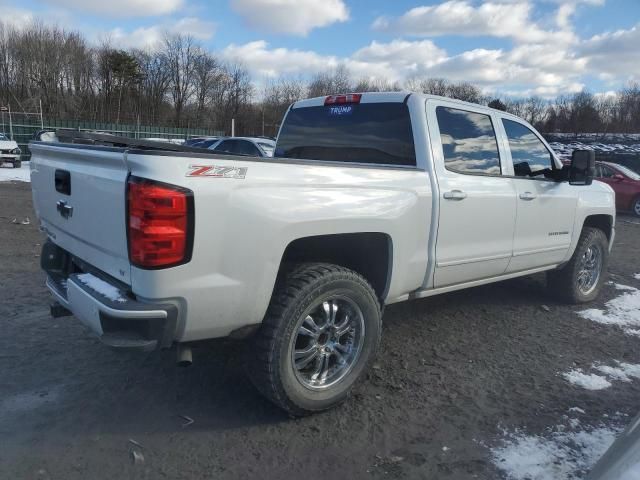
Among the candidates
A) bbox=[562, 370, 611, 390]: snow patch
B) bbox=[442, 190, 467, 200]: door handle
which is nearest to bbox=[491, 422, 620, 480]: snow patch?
bbox=[562, 370, 611, 390]: snow patch

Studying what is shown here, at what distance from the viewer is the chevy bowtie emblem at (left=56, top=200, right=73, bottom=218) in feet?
9.78

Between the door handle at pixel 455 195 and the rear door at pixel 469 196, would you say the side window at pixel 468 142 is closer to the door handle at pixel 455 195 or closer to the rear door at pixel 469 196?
the rear door at pixel 469 196

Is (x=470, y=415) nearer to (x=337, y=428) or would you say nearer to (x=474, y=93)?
(x=337, y=428)

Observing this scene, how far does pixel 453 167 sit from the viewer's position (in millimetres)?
3828

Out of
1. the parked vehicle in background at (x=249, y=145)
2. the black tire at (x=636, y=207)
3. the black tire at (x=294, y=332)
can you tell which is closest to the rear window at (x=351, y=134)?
the black tire at (x=294, y=332)

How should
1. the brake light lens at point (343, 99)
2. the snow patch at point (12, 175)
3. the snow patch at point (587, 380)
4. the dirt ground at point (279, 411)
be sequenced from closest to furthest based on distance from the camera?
the dirt ground at point (279, 411), the snow patch at point (587, 380), the brake light lens at point (343, 99), the snow patch at point (12, 175)

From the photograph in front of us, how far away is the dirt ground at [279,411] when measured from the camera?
2666 millimetres

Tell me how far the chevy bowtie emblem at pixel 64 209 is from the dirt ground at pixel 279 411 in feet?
3.77

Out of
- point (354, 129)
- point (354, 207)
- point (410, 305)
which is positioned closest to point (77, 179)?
point (354, 207)

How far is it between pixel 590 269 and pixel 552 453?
3.52 metres

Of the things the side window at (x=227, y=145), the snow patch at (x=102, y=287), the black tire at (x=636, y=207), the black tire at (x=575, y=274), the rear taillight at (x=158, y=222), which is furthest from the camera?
the side window at (x=227, y=145)

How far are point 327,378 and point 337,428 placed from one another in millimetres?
311

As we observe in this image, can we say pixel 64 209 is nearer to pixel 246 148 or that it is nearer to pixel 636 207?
pixel 246 148

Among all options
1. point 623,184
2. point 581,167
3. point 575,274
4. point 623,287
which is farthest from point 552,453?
point 623,184
